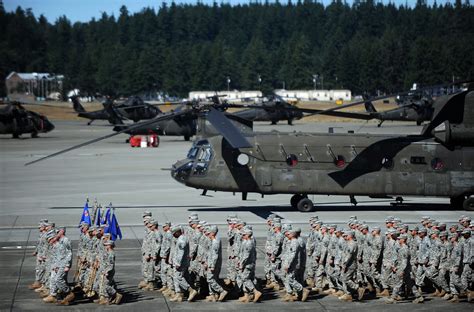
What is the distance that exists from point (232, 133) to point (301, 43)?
524 feet

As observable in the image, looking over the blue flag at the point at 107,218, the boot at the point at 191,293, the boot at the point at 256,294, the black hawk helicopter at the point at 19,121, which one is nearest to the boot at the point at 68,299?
the boot at the point at 191,293

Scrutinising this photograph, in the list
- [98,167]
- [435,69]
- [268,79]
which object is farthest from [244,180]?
[268,79]

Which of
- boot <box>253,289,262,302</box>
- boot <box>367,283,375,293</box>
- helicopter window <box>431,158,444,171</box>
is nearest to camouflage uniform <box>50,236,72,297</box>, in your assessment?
boot <box>253,289,262,302</box>

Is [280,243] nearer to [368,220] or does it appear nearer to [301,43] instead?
[368,220]

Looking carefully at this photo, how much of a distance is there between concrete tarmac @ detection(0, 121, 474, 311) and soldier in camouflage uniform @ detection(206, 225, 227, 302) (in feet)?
0.94

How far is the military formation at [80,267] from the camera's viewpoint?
55.1 feet

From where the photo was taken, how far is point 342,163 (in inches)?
1139

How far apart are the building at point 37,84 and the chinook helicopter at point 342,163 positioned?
124 m

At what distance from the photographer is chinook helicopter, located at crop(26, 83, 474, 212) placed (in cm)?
2875

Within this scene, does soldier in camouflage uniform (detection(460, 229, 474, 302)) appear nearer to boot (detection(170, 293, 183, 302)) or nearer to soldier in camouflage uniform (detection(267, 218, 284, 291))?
soldier in camouflage uniform (detection(267, 218, 284, 291))

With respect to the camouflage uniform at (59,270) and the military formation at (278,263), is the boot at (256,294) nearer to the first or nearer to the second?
the military formation at (278,263)

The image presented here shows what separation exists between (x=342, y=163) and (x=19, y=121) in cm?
4435

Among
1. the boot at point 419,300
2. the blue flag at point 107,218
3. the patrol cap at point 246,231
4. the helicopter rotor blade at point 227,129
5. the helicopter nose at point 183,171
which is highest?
the helicopter rotor blade at point 227,129

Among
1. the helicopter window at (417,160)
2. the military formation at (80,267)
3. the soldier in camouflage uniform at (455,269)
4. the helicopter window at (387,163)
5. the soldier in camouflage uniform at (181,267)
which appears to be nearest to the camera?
the military formation at (80,267)
